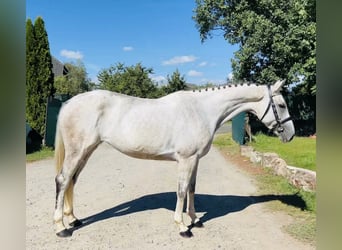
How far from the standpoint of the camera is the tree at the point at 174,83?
1589 cm

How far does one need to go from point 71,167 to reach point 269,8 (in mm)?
11909

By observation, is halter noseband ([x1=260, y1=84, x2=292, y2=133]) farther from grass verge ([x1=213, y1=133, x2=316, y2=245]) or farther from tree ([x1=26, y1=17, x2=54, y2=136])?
tree ([x1=26, y1=17, x2=54, y2=136])

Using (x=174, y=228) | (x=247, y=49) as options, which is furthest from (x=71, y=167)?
(x=247, y=49)

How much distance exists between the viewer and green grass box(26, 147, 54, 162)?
8.54 meters

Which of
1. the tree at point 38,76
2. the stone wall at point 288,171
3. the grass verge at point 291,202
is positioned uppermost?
the tree at point 38,76

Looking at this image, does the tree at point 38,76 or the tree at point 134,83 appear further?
the tree at point 134,83

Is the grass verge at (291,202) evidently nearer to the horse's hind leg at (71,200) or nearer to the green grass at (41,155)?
the horse's hind leg at (71,200)

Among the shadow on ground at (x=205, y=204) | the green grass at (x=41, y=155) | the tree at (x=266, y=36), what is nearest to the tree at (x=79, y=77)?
the tree at (x=266, y=36)

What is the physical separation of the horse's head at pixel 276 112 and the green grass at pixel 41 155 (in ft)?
23.1

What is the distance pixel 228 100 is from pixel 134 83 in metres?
14.5

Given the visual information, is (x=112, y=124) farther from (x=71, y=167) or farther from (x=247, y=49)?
(x=247, y=49)

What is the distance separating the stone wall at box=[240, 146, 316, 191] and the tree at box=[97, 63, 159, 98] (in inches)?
382

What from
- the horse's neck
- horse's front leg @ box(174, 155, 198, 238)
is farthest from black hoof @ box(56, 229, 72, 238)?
the horse's neck
